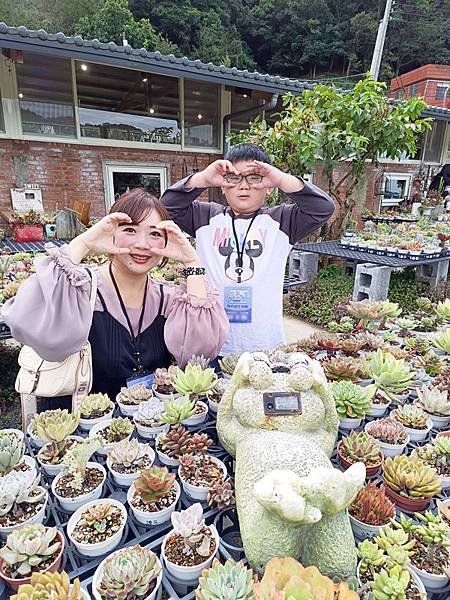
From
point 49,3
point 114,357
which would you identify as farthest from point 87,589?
point 49,3

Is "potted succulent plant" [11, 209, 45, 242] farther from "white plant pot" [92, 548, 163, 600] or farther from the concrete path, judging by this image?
"white plant pot" [92, 548, 163, 600]

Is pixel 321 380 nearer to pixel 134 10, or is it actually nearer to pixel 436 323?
pixel 436 323

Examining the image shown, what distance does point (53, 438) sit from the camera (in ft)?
3.28

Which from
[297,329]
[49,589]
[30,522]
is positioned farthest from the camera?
[297,329]

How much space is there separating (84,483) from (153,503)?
181 mm

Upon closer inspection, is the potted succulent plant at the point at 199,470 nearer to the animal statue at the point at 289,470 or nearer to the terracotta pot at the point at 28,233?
the animal statue at the point at 289,470

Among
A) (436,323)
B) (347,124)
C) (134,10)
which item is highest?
(134,10)

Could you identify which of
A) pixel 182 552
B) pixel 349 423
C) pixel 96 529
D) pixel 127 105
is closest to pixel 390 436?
pixel 349 423

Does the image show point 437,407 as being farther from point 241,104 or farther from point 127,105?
point 241,104

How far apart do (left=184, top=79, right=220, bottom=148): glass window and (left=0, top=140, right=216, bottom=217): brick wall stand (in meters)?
A: 0.79

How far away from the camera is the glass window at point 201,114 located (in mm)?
7129

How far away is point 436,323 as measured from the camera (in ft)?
6.97

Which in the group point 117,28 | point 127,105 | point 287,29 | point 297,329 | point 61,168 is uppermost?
point 287,29

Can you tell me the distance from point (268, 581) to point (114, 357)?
100 centimetres
